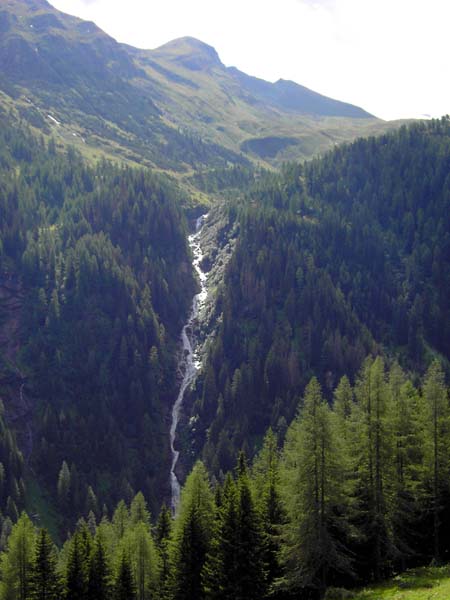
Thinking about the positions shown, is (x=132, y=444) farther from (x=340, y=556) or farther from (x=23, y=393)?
(x=340, y=556)

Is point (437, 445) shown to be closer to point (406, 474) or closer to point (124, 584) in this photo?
point (406, 474)

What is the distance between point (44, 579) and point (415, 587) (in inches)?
1222

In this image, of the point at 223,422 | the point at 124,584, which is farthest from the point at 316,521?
the point at 223,422

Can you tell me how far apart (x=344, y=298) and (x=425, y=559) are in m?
136

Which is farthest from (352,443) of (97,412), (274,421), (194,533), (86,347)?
(86,347)

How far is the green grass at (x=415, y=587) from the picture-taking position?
119ft

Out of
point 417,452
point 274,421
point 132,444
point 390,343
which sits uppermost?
point 417,452

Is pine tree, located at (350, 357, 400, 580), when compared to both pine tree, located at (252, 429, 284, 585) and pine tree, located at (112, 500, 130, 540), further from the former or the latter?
pine tree, located at (112, 500, 130, 540)

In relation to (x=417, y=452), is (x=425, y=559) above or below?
below

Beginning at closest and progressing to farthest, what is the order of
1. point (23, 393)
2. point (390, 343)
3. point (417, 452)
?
point (417, 452), point (23, 393), point (390, 343)

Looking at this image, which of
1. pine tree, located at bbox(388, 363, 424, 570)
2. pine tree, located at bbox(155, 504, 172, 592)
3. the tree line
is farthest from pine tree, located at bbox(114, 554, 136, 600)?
pine tree, located at bbox(388, 363, 424, 570)

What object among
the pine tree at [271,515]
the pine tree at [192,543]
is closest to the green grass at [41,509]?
the pine tree at [192,543]

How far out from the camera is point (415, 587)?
39938mm

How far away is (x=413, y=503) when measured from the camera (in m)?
48.6
